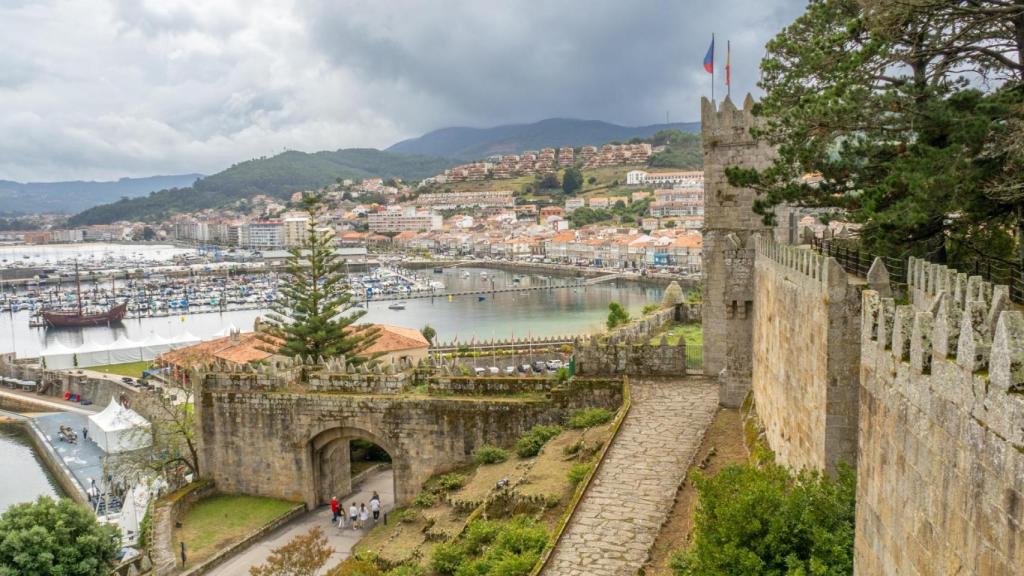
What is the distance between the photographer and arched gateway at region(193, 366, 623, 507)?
17.0m

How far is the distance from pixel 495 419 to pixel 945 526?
42.8ft

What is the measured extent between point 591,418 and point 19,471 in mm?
26052

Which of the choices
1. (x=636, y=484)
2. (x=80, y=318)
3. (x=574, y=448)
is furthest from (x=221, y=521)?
(x=80, y=318)

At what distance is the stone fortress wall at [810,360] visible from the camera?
7691 mm

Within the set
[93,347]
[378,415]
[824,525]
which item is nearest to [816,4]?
[824,525]

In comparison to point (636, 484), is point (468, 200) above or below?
above

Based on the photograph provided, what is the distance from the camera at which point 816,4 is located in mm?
12555

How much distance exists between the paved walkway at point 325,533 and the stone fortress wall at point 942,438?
39.5ft

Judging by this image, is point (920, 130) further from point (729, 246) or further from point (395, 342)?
point (395, 342)

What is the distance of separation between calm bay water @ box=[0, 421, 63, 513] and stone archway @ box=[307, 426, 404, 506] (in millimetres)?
13567

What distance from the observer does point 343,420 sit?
58.8 feet

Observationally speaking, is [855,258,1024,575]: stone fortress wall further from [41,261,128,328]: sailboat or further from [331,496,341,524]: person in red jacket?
[41,261,128,328]: sailboat

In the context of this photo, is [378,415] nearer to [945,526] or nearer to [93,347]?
[945,526]

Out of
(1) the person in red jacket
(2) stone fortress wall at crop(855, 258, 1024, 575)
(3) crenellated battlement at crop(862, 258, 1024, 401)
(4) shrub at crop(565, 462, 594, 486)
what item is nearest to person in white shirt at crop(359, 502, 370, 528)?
(1) the person in red jacket
